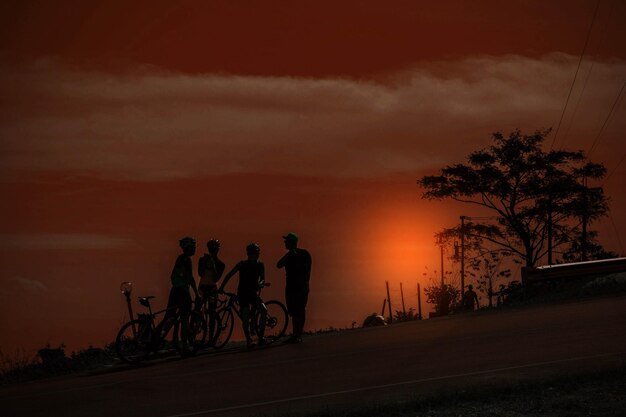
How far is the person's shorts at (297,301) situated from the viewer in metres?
21.3

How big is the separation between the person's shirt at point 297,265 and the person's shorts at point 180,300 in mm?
2311

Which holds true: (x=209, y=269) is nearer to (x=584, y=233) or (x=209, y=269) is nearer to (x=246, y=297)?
(x=246, y=297)

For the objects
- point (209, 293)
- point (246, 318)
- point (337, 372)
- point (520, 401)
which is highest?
point (209, 293)

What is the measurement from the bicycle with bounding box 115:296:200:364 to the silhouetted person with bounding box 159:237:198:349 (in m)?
0.07

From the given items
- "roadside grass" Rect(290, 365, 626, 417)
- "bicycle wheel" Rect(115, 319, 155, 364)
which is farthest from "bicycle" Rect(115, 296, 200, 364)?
"roadside grass" Rect(290, 365, 626, 417)

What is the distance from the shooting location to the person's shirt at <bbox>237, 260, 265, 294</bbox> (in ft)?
67.5

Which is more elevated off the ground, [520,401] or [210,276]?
[210,276]

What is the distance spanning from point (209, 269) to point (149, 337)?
1.80m

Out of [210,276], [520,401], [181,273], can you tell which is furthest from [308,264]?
[520,401]

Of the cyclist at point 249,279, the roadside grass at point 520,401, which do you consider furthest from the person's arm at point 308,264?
the roadside grass at point 520,401

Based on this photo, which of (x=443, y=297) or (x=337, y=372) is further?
(x=443, y=297)

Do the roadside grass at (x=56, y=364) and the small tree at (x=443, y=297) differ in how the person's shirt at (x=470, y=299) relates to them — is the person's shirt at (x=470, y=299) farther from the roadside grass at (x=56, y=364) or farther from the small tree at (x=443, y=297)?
the roadside grass at (x=56, y=364)

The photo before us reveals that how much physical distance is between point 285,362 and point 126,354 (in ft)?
15.2

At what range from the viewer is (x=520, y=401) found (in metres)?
12.3
